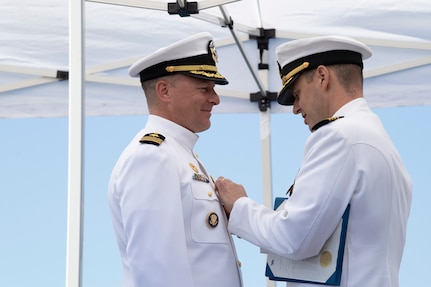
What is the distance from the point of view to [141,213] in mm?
2314

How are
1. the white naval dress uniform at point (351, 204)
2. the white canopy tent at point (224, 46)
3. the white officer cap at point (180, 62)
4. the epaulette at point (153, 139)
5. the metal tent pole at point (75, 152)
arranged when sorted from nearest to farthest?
the white naval dress uniform at point (351, 204)
the epaulette at point (153, 139)
the white officer cap at point (180, 62)
the metal tent pole at point (75, 152)
the white canopy tent at point (224, 46)

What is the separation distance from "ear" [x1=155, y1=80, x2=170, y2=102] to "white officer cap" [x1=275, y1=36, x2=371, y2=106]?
0.37 meters

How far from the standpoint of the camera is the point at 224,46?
4.85 m

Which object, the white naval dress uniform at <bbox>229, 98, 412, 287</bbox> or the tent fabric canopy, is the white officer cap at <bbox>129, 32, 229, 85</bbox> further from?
the tent fabric canopy

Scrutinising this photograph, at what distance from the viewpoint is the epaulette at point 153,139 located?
2.44m

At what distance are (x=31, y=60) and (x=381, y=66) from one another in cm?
204

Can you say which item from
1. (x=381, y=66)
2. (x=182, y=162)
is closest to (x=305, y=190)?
(x=182, y=162)

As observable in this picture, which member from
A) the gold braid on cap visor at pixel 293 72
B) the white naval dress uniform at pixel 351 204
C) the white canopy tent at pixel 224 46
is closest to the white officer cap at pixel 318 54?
the gold braid on cap visor at pixel 293 72

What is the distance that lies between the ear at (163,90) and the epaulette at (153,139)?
0.16 metres

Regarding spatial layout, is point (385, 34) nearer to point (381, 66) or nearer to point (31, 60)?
point (381, 66)

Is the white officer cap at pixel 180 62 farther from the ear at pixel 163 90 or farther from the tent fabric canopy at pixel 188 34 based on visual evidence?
the tent fabric canopy at pixel 188 34

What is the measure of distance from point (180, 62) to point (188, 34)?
2186 millimetres

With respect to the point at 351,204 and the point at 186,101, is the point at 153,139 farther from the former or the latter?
the point at 351,204

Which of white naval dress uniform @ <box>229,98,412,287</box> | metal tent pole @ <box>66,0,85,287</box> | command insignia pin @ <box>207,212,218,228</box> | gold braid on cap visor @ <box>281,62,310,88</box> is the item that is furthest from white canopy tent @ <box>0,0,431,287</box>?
white naval dress uniform @ <box>229,98,412,287</box>
